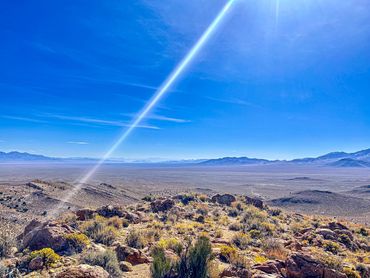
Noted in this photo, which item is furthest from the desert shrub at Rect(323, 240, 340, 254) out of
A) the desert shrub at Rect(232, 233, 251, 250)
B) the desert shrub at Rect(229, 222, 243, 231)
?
the desert shrub at Rect(229, 222, 243, 231)

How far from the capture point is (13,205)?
2992cm

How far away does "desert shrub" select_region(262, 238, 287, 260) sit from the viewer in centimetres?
1111

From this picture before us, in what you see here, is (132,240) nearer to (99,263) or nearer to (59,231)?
(59,231)

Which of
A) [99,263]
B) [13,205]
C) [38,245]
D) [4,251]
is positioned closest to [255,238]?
[99,263]

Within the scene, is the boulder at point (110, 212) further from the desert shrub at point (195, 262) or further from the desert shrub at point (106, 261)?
the desert shrub at point (195, 262)

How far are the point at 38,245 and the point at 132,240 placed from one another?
340 cm

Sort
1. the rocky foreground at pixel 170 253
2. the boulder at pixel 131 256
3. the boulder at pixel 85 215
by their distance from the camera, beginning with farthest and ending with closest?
the boulder at pixel 85 215, the boulder at pixel 131 256, the rocky foreground at pixel 170 253

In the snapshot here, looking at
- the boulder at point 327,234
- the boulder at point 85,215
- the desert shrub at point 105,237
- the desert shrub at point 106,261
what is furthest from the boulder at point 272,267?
the boulder at point 85,215

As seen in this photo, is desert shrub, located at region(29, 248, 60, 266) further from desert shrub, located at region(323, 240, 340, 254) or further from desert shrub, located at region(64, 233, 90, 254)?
desert shrub, located at region(323, 240, 340, 254)

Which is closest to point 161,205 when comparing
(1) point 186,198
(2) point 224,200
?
(1) point 186,198

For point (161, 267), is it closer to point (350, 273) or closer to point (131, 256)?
point (131, 256)

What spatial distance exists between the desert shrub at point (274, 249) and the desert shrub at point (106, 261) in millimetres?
5823

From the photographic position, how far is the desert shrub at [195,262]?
8.10 m

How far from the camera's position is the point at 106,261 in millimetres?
8602
